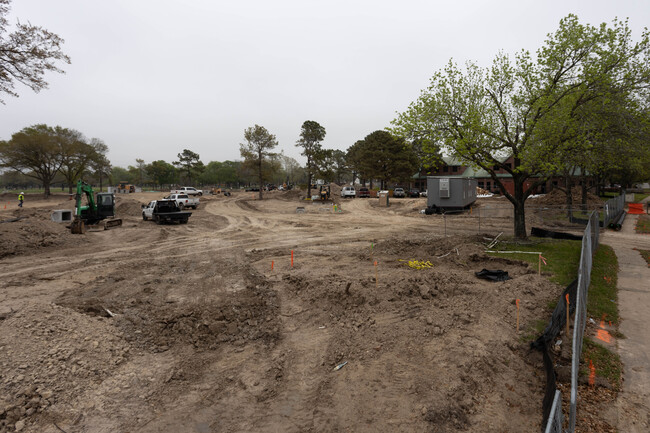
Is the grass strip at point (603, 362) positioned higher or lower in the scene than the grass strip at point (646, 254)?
lower

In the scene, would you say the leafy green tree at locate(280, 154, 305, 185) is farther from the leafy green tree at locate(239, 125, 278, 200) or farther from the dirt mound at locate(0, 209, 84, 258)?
the dirt mound at locate(0, 209, 84, 258)

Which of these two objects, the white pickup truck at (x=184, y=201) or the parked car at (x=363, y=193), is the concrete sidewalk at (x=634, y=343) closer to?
the white pickup truck at (x=184, y=201)

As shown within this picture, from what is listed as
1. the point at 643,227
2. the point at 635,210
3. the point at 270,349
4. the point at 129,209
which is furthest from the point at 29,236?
the point at 635,210

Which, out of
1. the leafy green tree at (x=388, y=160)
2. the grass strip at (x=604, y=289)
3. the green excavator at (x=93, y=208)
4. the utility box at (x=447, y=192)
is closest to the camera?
the grass strip at (x=604, y=289)

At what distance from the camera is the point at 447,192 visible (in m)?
Result: 31.9

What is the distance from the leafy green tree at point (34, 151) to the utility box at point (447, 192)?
6097cm

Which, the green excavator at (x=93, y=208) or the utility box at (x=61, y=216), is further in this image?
the utility box at (x=61, y=216)

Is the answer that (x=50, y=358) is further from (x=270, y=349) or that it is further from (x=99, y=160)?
(x=99, y=160)

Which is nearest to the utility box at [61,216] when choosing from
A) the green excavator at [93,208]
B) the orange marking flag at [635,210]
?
the green excavator at [93,208]

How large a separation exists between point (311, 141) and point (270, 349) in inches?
1941

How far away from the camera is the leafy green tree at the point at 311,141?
175ft

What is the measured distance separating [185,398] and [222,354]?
4.52 feet

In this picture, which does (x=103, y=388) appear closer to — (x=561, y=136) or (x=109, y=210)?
(x=561, y=136)

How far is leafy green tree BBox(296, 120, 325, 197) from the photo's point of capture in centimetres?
5334
